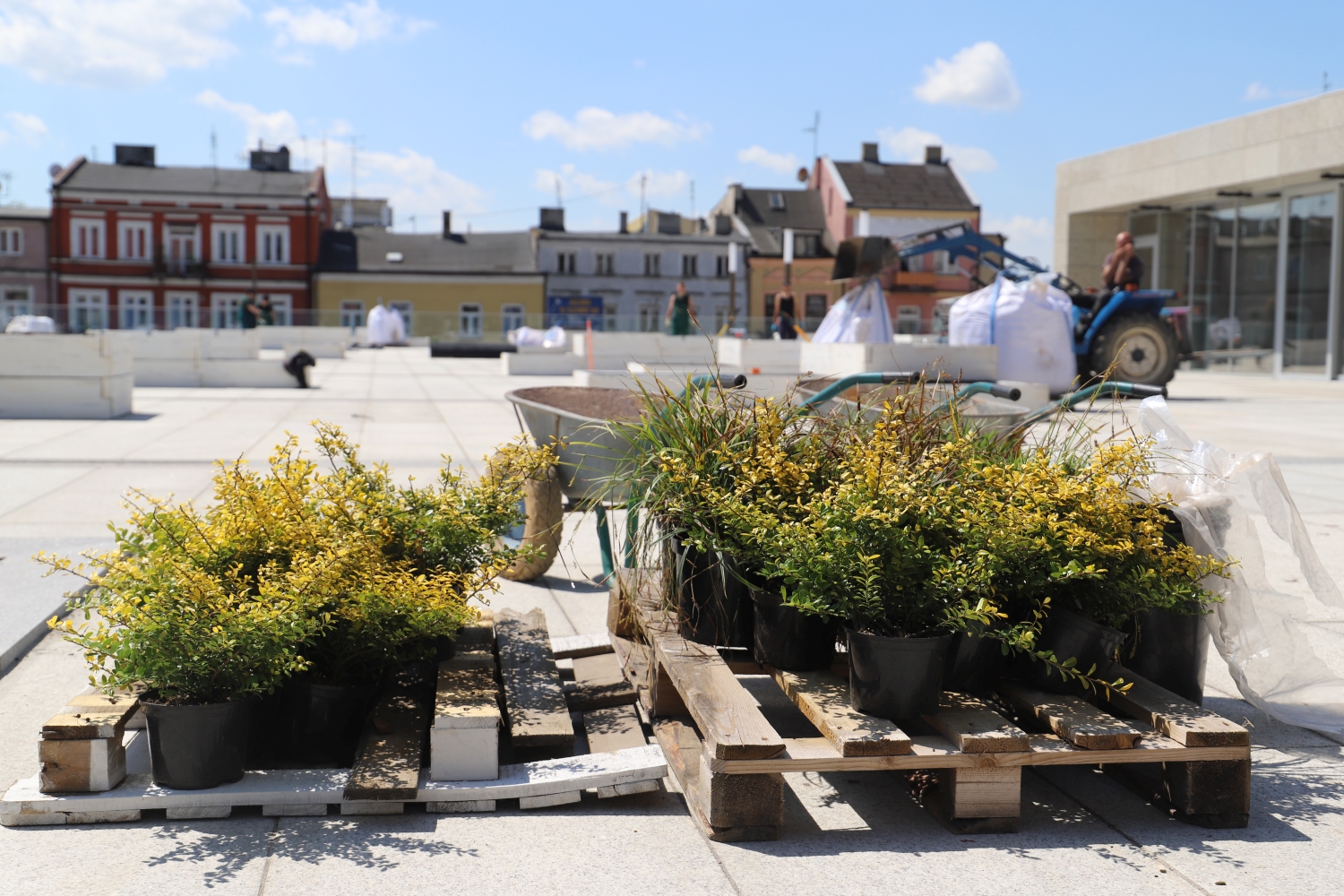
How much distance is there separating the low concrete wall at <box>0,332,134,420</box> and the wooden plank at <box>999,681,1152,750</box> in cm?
1275

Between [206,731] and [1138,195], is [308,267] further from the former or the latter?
[206,731]

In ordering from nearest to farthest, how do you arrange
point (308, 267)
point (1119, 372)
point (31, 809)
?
1. point (31, 809)
2. point (1119, 372)
3. point (308, 267)

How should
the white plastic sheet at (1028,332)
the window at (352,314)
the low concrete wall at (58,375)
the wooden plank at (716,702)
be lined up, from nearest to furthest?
1. the wooden plank at (716,702)
2. the low concrete wall at (58,375)
3. the white plastic sheet at (1028,332)
4. the window at (352,314)

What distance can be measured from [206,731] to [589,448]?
2.75 metres

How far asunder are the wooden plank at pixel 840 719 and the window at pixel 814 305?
62.2 m

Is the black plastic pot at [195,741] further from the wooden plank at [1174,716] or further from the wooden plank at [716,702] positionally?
the wooden plank at [1174,716]

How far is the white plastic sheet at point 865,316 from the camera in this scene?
667 inches

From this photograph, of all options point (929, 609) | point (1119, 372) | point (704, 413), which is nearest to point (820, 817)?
point (929, 609)

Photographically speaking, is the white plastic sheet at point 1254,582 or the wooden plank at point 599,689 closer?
the white plastic sheet at point 1254,582

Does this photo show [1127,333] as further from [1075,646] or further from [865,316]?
[1075,646]

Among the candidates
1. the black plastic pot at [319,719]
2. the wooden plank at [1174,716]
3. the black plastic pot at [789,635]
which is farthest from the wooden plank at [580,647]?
the wooden plank at [1174,716]

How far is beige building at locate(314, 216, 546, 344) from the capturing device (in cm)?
6197

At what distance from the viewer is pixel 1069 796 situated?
3.15 metres

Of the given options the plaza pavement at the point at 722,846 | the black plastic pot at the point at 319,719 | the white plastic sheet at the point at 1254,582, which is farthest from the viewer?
the white plastic sheet at the point at 1254,582
